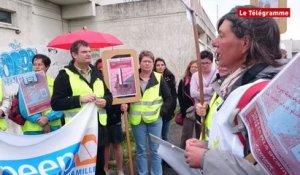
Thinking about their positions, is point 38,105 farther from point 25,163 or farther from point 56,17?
point 56,17

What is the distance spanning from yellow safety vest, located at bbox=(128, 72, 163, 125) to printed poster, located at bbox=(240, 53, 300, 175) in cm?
338

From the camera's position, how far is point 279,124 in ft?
3.08

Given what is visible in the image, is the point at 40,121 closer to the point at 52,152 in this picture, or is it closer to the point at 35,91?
the point at 35,91

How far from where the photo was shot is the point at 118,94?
4348 mm

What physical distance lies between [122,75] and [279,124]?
3.48 meters

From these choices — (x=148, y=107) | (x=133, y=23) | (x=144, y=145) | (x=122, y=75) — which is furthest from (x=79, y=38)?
(x=133, y=23)

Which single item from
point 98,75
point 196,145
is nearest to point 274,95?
point 196,145

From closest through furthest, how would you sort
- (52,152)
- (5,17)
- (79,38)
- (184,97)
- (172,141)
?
(52,152), (184,97), (79,38), (172,141), (5,17)

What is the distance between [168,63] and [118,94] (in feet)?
27.1

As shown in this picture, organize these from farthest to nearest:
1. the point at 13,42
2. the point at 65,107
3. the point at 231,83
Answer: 1. the point at 13,42
2. the point at 65,107
3. the point at 231,83

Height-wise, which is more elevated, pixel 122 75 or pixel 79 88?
pixel 122 75

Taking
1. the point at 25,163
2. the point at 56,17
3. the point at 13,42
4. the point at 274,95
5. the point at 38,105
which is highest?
the point at 56,17

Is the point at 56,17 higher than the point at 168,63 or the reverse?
higher

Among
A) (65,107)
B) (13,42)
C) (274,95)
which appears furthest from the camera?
(13,42)
